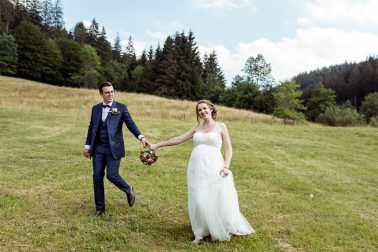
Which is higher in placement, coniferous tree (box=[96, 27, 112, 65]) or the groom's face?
coniferous tree (box=[96, 27, 112, 65])

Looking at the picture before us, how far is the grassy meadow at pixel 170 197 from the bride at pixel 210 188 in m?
0.30

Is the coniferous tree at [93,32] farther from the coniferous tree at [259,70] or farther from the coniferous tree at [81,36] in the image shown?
the coniferous tree at [259,70]

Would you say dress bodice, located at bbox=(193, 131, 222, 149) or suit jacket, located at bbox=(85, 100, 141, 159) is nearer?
dress bodice, located at bbox=(193, 131, 222, 149)

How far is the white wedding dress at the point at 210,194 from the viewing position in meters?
6.18

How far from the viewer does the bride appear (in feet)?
20.3

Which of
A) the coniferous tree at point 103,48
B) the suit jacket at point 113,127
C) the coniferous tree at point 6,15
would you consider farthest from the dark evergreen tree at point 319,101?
the suit jacket at point 113,127

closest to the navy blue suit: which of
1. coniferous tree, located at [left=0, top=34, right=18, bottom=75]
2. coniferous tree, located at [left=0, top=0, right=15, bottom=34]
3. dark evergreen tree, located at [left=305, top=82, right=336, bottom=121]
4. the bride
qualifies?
the bride

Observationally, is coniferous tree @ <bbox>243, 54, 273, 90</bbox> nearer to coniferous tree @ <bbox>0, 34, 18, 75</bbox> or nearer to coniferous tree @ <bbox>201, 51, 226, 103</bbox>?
coniferous tree @ <bbox>201, 51, 226, 103</bbox>

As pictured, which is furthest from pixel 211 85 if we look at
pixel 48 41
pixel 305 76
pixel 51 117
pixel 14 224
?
pixel 305 76

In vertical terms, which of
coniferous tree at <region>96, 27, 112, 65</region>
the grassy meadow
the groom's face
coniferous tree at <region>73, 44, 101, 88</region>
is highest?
coniferous tree at <region>96, 27, 112, 65</region>

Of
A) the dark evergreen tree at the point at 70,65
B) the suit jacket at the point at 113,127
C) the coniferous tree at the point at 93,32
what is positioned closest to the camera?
the suit jacket at the point at 113,127

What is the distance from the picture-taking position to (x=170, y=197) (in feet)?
31.4

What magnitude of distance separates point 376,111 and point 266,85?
3544cm

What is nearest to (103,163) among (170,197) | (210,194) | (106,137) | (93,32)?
(106,137)
